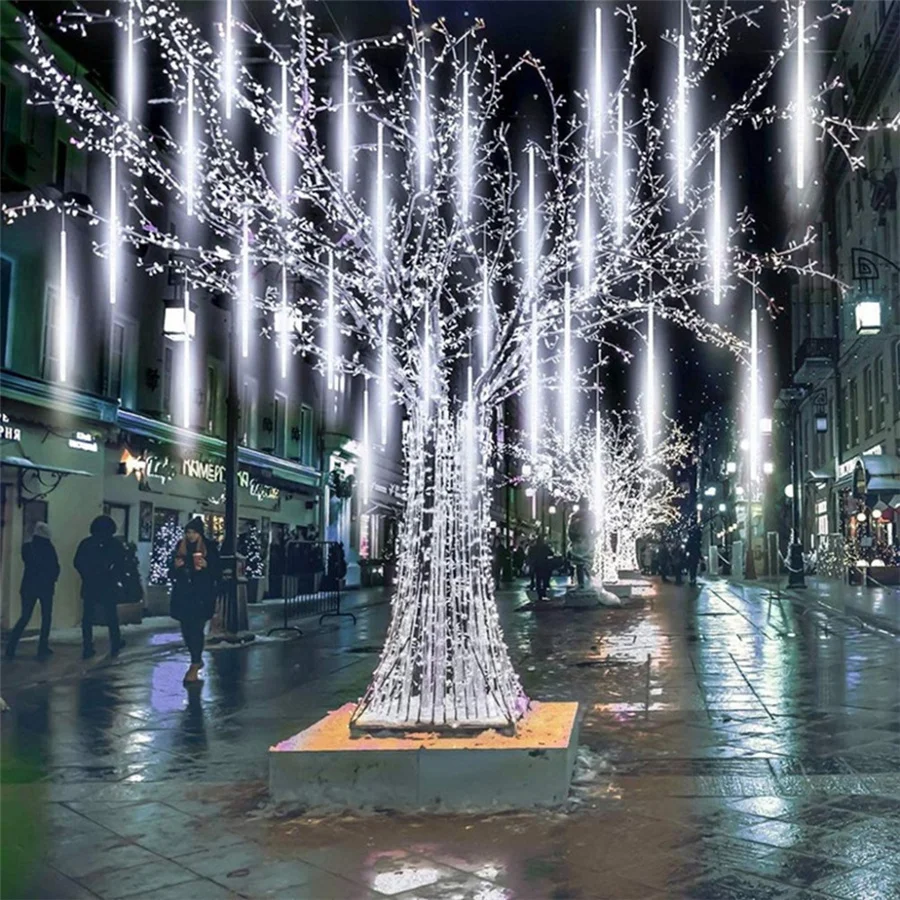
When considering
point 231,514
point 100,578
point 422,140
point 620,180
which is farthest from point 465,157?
point 231,514

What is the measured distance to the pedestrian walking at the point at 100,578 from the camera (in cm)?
1420

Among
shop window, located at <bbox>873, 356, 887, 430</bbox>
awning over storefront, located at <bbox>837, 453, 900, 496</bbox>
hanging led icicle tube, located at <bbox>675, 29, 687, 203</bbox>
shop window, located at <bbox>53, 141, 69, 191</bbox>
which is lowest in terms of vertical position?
awning over storefront, located at <bbox>837, 453, 900, 496</bbox>

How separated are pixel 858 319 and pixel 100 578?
21.1 m

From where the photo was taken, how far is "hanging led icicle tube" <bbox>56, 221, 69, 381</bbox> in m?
18.9

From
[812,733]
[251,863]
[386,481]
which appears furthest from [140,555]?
[386,481]

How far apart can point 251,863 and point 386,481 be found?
3827cm

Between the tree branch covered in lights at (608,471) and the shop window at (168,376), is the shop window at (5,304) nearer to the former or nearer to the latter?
the shop window at (168,376)

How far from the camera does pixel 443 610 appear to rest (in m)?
6.64

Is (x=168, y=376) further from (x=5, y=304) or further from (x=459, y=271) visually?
(x=459, y=271)

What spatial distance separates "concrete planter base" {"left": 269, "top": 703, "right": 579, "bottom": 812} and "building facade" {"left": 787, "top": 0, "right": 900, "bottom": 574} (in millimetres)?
23281

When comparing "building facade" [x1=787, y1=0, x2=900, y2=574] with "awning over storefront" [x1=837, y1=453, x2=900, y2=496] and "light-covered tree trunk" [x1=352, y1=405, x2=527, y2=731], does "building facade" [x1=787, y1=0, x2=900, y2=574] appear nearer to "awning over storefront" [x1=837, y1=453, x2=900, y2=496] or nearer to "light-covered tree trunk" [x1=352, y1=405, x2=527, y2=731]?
"awning over storefront" [x1=837, y1=453, x2=900, y2=496]

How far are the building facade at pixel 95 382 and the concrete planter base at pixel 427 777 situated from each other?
7.12 meters

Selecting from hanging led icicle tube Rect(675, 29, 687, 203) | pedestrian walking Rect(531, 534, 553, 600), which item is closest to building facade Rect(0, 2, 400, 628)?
hanging led icicle tube Rect(675, 29, 687, 203)

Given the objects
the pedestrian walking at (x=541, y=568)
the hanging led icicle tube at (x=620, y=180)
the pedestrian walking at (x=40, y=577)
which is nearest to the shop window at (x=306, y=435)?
the pedestrian walking at (x=541, y=568)
